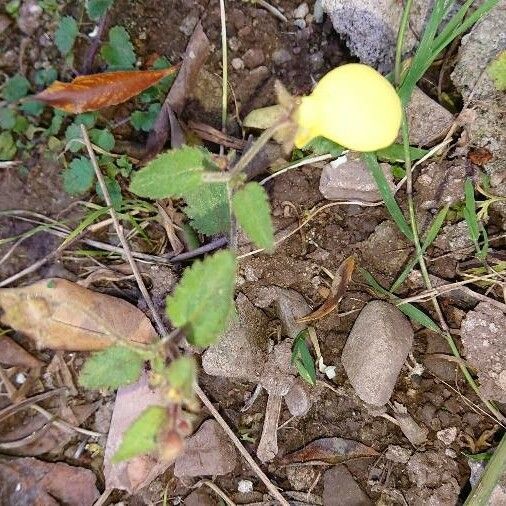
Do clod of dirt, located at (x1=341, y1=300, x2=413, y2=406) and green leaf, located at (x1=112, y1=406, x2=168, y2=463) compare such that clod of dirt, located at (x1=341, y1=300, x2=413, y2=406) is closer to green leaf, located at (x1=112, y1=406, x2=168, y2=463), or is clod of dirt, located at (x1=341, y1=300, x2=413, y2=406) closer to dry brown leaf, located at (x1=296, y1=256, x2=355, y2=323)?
dry brown leaf, located at (x1=296, y1=256, x2=355, y2=323)

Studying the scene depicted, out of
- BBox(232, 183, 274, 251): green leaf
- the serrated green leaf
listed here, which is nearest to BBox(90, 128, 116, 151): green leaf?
BBox(232, 183, 274, 251): green leaf

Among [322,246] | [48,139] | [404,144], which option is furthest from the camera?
[48,139]

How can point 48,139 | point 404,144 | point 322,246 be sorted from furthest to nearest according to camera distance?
1. point 48,139
2. point 322,246
3. point 404,144

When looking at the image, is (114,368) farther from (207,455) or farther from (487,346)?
(487,346)

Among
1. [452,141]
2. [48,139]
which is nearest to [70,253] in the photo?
[48,139]

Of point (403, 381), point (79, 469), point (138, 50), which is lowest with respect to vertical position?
point (79, 469)

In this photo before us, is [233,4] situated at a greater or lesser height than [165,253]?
greater

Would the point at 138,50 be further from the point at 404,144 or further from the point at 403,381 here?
the point at 403,381

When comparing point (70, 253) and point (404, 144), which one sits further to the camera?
point (70, 253)
